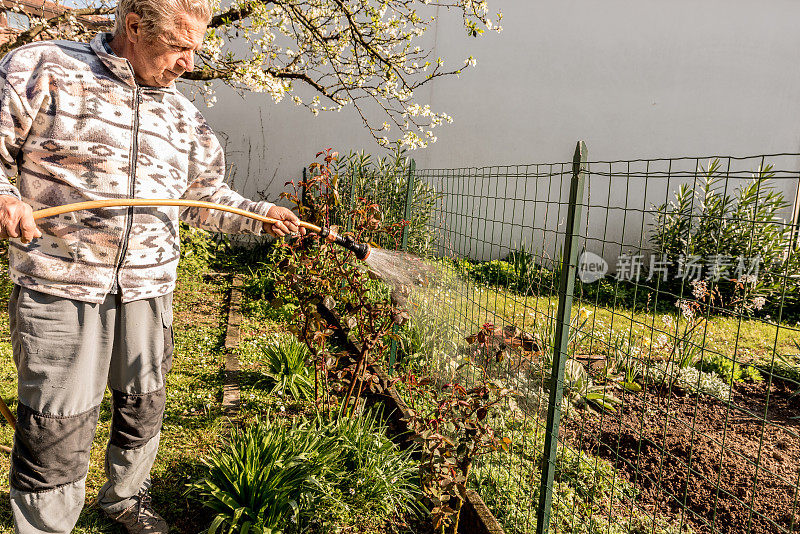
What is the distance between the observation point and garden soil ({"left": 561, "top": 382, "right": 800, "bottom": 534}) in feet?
8.77

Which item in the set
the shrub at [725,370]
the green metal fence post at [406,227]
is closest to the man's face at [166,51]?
the green metal fence post at [406,227]

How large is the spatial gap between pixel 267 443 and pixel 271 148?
6.79 m

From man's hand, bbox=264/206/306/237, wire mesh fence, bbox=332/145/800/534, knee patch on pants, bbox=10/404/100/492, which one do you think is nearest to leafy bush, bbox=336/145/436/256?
wire mesh fence, bbox=332/145/800/534

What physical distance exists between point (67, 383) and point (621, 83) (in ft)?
32.3

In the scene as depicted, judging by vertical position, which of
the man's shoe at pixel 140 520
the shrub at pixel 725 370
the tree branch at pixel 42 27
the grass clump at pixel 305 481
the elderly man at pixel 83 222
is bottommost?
the man's shoe at pixel 140 520

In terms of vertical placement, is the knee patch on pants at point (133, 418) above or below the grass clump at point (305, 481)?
above

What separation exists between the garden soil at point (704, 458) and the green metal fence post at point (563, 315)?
0.80 feet

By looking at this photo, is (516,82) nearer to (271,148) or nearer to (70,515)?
(271,148)

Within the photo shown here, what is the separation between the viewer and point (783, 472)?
10.3 feet

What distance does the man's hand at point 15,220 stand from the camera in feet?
4.68

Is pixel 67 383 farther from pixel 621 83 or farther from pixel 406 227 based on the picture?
pixel 621 83

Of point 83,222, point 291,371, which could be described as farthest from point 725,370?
point 83,222

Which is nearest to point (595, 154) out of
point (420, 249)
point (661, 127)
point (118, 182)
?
point (661, 127)

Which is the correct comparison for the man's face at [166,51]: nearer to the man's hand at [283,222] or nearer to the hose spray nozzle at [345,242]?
the man's hand at [283,222]
